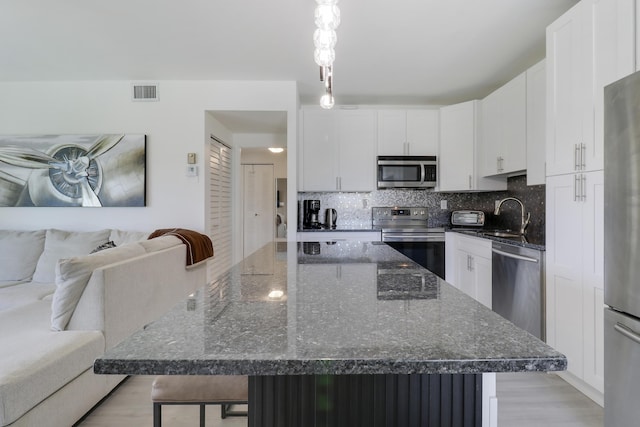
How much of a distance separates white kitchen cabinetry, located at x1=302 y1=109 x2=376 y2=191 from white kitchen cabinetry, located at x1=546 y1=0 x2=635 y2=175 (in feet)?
6.33

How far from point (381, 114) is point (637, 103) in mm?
2669

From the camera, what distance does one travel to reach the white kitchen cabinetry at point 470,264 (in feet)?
9.33

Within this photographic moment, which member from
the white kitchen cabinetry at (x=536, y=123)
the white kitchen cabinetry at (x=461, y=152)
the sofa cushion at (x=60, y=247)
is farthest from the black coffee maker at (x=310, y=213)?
the white kitchen cabinetry at (x=536, y=123)

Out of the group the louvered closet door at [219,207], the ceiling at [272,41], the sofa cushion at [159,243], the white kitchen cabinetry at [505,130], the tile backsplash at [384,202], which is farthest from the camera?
the tile backsplash at [384,202]

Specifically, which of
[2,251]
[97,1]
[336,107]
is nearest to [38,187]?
[2,251]

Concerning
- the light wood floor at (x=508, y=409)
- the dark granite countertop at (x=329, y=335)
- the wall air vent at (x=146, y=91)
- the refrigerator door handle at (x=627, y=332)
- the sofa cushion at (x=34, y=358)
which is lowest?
the light wood floor at (x=508, y=409)

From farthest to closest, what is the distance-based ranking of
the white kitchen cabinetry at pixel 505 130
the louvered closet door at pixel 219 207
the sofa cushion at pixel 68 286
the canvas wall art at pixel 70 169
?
the louvered closet door at pixel 219 207 → the canvas wall art at pixel 70 169 → the white kitchen cabinetry at pixel 505 130 → the sofa cushion at pixel 68 286

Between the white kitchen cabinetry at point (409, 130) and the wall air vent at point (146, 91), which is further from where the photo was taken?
the white kitchen cabinetry at point (409, 130)

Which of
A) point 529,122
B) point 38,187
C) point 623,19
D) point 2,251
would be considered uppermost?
point 623,19

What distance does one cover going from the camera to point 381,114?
12.4 feet

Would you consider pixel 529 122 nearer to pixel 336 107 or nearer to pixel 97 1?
pixel 336 107

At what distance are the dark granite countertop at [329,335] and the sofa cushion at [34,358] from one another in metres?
1.08

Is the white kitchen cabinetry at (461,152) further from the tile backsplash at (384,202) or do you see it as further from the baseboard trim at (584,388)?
the baseboard trim at (584,388)

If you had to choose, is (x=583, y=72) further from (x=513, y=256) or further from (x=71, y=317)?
(x=71, y=317)
